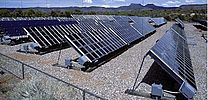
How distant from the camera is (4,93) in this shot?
32.0ft

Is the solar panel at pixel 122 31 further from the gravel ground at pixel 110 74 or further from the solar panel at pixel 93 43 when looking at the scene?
the gravel ground at pixel 110 74

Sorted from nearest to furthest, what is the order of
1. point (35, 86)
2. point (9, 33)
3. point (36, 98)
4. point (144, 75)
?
point (36, 98)
point (35, 86)
point (144, 75)
point (9, 33)

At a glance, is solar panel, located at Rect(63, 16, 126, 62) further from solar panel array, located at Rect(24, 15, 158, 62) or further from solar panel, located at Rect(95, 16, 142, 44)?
solar panel, located at Rect(95, 16, 142, 44)

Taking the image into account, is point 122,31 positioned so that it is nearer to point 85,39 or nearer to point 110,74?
point 85,39

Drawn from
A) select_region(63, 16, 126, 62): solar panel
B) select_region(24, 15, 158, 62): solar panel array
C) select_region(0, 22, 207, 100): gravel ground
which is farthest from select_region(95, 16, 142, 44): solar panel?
select_region(0, 22, 207, 100): gravel ground

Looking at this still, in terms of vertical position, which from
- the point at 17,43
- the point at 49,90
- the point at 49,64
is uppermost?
the point at 49,90

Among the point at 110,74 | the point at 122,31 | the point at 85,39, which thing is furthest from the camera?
the point at 122,31

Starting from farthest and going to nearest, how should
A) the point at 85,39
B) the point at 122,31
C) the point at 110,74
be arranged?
the point at 122,31
the point at 85,39
the point at 110,74

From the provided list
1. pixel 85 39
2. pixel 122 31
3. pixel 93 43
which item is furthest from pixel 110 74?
pixel 122 31

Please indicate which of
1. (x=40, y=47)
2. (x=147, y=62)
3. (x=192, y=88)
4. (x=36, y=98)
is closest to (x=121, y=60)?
(x=147, y=62)

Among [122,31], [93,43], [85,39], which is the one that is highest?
[85,39]

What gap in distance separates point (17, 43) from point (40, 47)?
6.24 metres

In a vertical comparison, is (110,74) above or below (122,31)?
above

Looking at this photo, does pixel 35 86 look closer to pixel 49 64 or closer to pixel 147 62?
pixel 49 64
